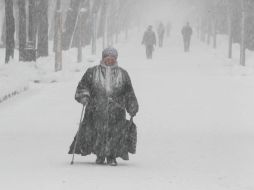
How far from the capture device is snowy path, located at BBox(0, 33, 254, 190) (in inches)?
360

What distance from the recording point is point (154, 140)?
13703mm

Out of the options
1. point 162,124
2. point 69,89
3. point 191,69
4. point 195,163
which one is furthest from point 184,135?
point 191,69

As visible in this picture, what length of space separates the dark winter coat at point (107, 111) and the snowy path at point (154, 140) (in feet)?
0.88

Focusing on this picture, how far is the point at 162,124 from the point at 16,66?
9.81 m

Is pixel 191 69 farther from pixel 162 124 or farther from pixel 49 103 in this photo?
pixel 162 124

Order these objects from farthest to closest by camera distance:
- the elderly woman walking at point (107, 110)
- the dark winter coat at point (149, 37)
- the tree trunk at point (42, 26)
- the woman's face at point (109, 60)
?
1. the dark winter coat at point (149, 37)
2. the tree trunk at point (42, 26)
3. the elderly woman walking at point (107, 110)
4. the woman's face at point (109, 60)

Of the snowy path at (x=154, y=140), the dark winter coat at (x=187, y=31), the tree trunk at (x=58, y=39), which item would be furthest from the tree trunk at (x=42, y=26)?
the dark winter coat at (x=187, y=31)

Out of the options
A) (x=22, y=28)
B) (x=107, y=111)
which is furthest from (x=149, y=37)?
(x=107, y=111)

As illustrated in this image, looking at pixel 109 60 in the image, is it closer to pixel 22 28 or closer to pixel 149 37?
pixel 22 28

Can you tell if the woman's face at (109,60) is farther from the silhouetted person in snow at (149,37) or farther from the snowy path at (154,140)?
the silhouetted person in snow at (149,37)

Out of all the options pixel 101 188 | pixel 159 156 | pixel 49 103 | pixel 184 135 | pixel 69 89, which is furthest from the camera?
pixel 69 89

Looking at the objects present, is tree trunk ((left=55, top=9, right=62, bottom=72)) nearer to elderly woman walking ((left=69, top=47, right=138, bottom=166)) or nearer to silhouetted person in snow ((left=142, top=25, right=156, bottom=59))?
silhouetted person in snow ((left=142, top=25, right=156, bottom=59))

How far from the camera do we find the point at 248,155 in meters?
12.0

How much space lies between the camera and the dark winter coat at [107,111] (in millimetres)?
10336
